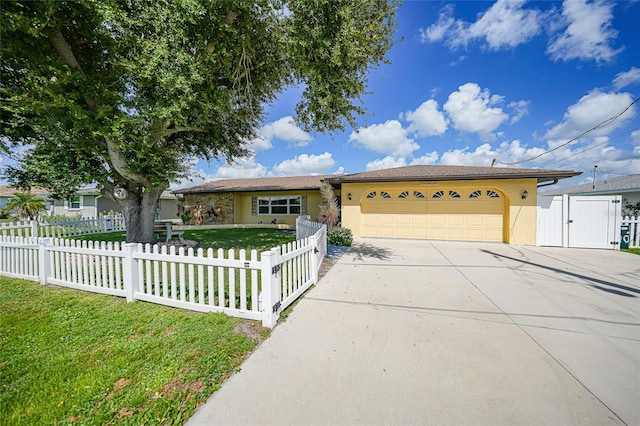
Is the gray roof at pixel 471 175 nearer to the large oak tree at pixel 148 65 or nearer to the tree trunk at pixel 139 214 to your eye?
the large oak tree at pixel 148 65

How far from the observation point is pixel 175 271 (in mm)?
3938

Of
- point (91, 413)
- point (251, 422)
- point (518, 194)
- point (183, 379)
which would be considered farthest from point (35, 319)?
point (518, 194)

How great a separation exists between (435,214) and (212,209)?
1396 centimetres

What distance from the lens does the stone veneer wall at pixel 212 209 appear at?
1620cm

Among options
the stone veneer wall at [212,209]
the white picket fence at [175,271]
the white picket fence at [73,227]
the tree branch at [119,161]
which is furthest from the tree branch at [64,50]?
the stone veneer wall at [212,209]

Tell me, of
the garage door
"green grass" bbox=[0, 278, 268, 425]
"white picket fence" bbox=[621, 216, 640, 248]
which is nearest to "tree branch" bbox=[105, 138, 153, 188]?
"green grass" bbox=[0, 278, 268, 425]

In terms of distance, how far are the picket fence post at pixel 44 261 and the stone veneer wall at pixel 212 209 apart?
37.8 ft

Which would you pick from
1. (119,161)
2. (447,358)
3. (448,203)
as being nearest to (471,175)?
(448,203)

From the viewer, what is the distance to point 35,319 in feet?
10.9

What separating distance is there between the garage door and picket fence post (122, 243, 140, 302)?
356 inches

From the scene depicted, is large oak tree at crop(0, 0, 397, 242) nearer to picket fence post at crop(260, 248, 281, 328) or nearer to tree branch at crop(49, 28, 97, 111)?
tree branch at crop(49, 28, 97, 111)

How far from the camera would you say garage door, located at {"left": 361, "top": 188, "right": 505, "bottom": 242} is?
1008 cm

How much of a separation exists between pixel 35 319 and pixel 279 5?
7.90 m

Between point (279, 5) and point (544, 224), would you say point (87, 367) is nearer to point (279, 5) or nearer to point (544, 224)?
point (279, 5)
